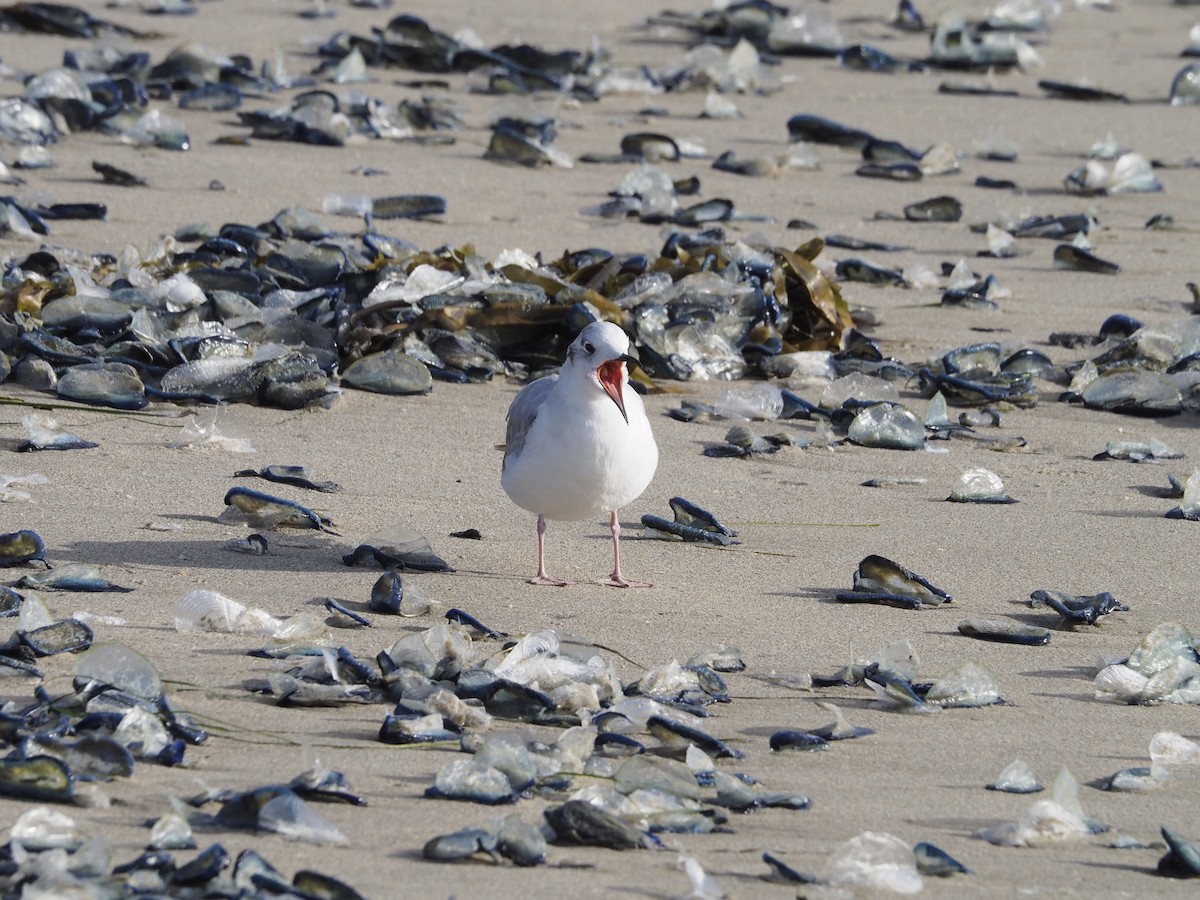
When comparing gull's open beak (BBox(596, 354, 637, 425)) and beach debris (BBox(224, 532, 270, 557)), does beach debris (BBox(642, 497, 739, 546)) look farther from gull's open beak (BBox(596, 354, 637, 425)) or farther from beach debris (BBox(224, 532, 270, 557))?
beach debris (BBox(224, 532, 270, 557))

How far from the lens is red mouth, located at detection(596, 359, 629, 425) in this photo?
16.0 ft

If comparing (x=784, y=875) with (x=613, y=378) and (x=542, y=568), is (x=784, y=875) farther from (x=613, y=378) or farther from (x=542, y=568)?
(x=613, y=378)

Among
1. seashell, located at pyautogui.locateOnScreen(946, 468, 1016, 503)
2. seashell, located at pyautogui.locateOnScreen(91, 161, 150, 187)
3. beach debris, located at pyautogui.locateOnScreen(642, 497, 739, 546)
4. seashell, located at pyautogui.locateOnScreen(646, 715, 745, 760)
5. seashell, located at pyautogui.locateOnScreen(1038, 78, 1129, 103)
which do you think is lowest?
seashell, located at pyautogui.locateOnScreen(646, 715, 745, 760)

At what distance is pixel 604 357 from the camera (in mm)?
4875

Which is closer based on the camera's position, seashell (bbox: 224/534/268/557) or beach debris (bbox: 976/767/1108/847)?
beach debris (bbox: 976/767/1108/847)

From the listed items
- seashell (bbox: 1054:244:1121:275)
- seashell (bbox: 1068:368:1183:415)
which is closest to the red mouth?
seashell (bbox: 1068:368:1183:415)

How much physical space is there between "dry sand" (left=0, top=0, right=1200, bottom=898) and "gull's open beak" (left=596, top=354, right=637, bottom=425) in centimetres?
52

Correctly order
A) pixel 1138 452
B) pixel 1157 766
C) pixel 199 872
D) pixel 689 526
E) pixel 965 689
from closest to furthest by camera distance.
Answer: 1. pixel 199 872
2. pixel 1157 766
3. pixel 965 689
4. pixel 689 526
5. pixel 1138 452

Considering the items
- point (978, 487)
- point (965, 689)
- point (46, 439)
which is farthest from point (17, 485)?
point (978, 487)

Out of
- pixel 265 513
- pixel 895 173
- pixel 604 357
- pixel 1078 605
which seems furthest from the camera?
pixel 895 173

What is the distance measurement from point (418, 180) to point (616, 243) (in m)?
1.35

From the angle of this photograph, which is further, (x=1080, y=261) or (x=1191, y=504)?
(x=1080, y=261)

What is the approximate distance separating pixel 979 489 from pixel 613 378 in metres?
1.41

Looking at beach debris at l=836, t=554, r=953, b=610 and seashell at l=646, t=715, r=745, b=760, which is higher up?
beach debris at l=836, t=554, r=953, b=610
